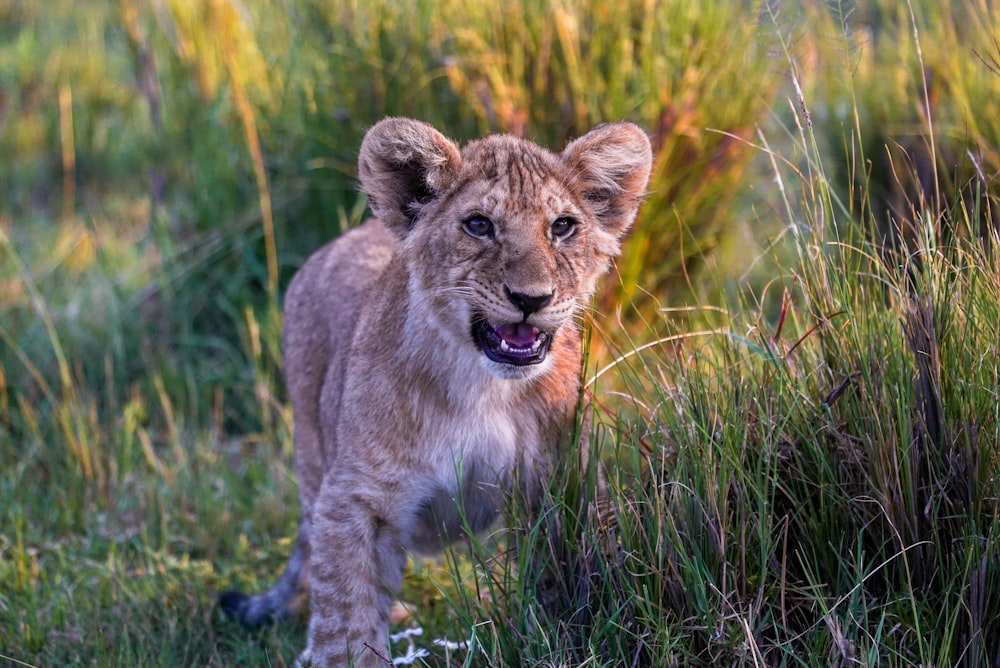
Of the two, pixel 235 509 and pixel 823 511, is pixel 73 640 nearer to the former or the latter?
pixel 235 509

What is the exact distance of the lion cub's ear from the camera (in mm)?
3566

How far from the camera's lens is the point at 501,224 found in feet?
11.3

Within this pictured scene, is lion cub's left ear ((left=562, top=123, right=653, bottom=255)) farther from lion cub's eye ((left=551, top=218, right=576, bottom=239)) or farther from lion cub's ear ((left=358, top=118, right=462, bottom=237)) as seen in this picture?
lion cub's ear ((left=358, top=118, right=462, bottom=237))

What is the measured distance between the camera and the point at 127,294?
21.4 feet

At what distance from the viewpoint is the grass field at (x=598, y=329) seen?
313 centimetres

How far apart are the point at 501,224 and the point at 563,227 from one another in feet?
0.71

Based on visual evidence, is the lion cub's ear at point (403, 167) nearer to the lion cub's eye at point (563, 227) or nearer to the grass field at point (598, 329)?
the lion cub's eye at point (563, 227)

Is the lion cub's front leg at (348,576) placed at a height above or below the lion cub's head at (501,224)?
below

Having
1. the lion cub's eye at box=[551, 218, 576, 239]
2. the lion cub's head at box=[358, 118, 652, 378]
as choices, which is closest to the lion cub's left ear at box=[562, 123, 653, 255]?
the lion cub's head at box=[358, 118, 652, 378]

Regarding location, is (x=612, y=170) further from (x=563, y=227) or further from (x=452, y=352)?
(x=452, y=352)

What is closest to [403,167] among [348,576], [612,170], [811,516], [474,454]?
[612,170]

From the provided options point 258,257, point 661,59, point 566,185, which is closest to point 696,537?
point 566,185

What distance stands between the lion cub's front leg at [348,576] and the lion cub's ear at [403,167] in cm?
83

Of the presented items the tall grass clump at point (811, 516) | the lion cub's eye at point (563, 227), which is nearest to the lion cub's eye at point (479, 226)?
the lion cub's eye at point (563, 227)
